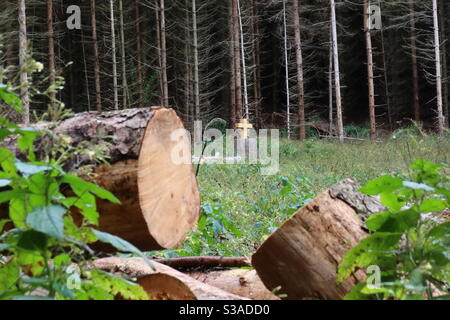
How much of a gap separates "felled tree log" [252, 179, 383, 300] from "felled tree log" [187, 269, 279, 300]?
44 cm

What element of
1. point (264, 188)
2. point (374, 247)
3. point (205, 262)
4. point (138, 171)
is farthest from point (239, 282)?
point (264, 188)

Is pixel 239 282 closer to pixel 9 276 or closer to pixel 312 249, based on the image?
pixel 312 249

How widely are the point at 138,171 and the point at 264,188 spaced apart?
6.48m

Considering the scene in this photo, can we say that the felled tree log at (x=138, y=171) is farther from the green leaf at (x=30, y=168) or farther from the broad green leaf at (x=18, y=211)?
the green leaf at (x=30, y=168)

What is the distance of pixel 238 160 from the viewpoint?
45.2 feet

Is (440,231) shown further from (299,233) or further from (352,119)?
(352,119)

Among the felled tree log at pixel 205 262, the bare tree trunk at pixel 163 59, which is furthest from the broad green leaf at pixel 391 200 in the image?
the bare tree trunk at pixel 163 59

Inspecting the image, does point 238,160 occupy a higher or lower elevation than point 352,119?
lower

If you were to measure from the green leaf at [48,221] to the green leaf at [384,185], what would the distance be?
116 cm

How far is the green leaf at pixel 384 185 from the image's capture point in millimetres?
1868

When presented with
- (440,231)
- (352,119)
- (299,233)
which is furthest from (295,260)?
(352,119)

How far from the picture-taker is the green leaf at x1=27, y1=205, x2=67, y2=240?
1.40 metres
